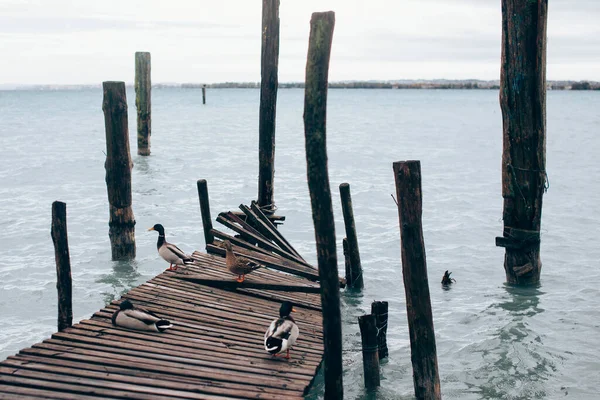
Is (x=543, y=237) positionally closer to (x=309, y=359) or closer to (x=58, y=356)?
(x=309, y=359)

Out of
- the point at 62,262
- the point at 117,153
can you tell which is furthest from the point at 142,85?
the point at 62,262

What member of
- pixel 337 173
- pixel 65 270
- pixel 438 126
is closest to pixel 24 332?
pixel 65 270

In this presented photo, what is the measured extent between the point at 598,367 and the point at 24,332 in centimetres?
768

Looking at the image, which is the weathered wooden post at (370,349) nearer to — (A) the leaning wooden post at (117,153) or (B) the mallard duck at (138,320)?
(B) the mallard duck at (138,320)

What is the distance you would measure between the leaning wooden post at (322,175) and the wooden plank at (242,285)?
2.37m

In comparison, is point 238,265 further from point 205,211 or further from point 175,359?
point 205,211

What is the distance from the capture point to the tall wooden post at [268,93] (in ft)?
39.7

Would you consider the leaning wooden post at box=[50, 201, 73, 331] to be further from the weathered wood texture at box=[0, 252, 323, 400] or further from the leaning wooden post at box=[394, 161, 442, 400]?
the leaning wooden post at box=[394, 161, 442, 400]

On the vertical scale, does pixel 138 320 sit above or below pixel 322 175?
below

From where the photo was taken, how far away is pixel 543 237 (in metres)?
16.5

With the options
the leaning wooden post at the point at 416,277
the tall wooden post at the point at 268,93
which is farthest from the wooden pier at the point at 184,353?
the tall wooden post at the point at 268,93

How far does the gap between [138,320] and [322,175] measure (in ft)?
8.46

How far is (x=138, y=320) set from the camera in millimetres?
7109

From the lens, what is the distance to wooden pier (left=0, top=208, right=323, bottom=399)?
581cm
